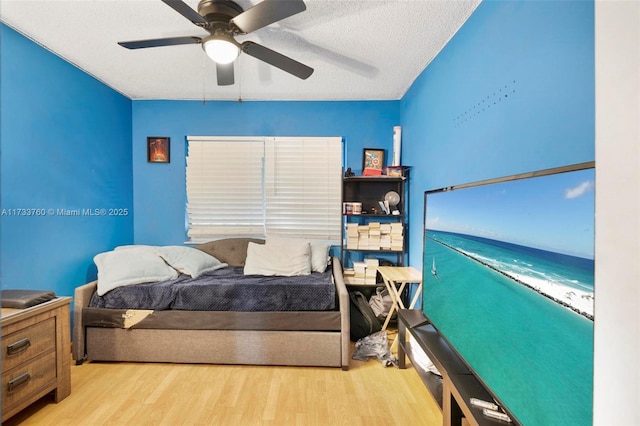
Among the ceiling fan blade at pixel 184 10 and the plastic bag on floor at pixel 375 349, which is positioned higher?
the ceiling fan blade at pixel 184 10

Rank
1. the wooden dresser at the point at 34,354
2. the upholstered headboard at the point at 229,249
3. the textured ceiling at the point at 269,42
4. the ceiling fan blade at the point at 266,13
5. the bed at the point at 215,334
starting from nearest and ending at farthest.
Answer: the ceiling fan blade at the point at 266,13 → the wooden dresser at the point at 34,354 → the textured ceiling at the point at 269,42 → the bed at the point at 215,334 → the upholstered headboard at the point at 229,249

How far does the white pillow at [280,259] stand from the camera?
2.60 metres

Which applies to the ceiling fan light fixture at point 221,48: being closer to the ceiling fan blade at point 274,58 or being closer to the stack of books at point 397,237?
the ceiling fan blade at point 274,58

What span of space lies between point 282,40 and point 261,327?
7.42ft

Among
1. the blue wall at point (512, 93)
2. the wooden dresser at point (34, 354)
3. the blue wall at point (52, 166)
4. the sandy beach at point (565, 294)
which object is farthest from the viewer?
the blue wall at point (52, 166)

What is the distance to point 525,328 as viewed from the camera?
Answer: 2.92ft

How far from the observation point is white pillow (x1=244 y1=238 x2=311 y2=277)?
2600mm

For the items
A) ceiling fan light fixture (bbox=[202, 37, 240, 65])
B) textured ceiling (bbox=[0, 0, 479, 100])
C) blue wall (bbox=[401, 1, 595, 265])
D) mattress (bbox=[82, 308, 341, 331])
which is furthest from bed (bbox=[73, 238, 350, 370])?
textured ceiling (bbox=[0, 0, 479, 100])

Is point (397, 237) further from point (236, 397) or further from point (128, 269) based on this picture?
point (128, 269)

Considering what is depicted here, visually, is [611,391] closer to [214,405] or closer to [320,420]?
[320,420]

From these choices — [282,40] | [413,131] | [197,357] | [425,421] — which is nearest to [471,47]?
[413,131]

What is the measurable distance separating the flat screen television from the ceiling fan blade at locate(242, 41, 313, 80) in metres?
1.37

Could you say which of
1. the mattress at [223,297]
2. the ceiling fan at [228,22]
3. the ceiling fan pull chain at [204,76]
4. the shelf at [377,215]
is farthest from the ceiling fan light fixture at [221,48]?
the shelf at [377,215]

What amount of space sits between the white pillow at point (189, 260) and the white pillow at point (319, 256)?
1.04 m
